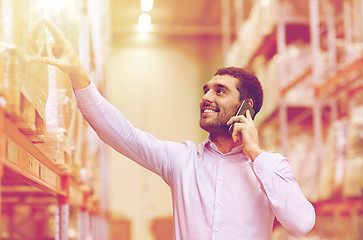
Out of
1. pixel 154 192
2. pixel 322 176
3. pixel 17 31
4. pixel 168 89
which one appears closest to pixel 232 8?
pixel 168 89

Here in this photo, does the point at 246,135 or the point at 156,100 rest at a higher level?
the point at 156,100

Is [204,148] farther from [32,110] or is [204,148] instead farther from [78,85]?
[32,110]

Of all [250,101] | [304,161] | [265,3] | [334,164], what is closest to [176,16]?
[265,3]

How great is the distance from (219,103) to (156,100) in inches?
521

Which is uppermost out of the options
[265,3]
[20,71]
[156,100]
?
[156,100]

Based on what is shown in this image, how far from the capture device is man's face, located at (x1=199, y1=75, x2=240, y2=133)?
241 cm

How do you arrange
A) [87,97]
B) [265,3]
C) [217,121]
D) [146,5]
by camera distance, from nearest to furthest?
[87,97] → [217,121] → [265,3] → [146,5]

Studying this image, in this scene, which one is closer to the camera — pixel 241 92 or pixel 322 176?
pixel 241 92

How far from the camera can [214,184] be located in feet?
7.82

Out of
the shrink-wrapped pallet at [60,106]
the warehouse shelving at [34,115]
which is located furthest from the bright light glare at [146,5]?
the shrink-wrapped pallet at [60,106]

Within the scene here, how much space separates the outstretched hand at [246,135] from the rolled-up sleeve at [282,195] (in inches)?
1.9

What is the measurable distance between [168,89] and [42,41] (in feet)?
45.0

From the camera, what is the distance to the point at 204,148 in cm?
255

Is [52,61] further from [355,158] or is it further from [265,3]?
[265,3]
